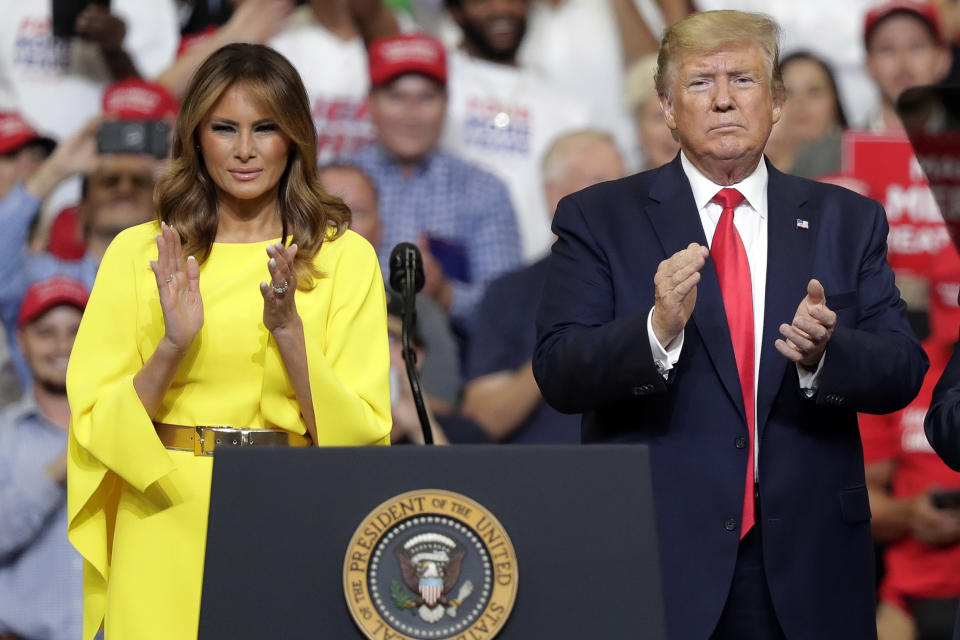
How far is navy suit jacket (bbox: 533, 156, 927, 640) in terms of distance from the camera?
7.68ft

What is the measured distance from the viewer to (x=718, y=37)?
8.36ft

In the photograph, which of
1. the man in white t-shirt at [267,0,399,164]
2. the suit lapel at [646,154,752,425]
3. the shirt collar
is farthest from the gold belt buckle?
the man in white t-shirt at [267,0,399,164]

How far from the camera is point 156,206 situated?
2.74 meters

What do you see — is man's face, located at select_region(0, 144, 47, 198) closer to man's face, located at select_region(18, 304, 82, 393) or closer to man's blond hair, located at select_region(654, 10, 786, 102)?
man's face, located at select_region(18, 304, 82, 393)

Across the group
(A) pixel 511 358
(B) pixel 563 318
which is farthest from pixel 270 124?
(A) pixel 511 358

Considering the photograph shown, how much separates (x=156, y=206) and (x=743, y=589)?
1419 millimetres

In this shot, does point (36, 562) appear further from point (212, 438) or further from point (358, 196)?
point (212, 438)

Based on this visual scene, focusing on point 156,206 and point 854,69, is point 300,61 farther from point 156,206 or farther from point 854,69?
point 156,206

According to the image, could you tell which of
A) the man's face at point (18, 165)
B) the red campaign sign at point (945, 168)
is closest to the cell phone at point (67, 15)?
the man's face at point (18, 165)

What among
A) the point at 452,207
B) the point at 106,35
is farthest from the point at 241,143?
the point at 106,35

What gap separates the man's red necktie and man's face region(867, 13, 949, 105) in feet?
11.4

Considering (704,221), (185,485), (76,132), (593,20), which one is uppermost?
(593,20)

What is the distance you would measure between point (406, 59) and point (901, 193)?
7.13 feet

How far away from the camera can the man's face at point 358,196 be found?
17.4ft
